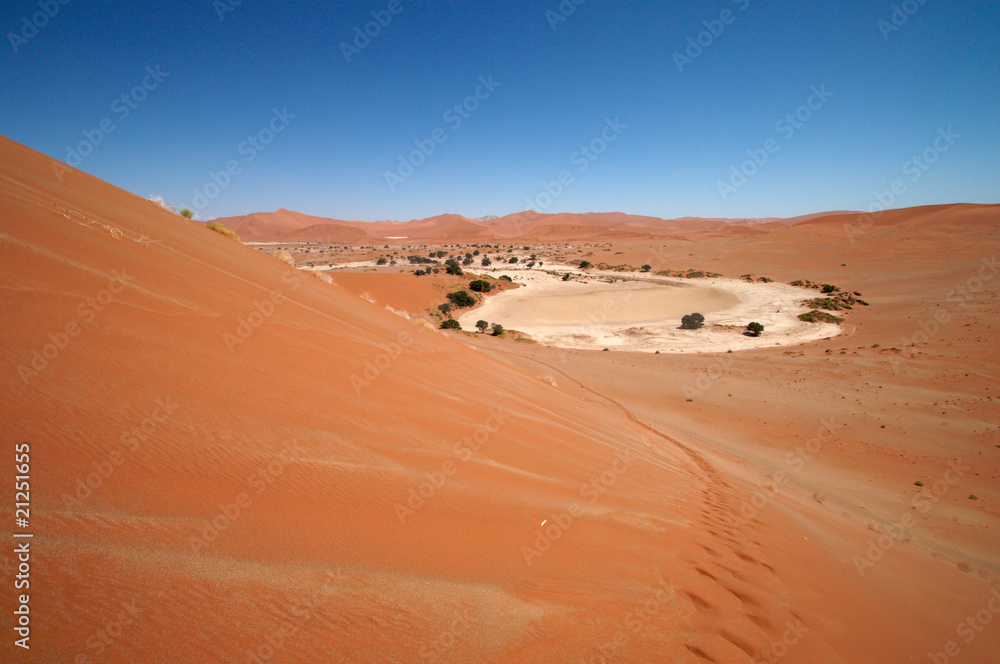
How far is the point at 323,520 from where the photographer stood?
8.13 feet

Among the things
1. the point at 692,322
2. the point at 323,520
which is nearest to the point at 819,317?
the point at 692,322

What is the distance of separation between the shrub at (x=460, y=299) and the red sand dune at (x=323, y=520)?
27198mm

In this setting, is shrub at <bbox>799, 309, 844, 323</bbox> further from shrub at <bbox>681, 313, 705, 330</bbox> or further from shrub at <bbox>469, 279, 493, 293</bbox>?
shrub at <bbox>469, 279, 493, 293</bbox>

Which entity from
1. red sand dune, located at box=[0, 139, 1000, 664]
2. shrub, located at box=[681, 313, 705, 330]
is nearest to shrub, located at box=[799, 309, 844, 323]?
shrub, located at box=[681, 313, 705, 330]

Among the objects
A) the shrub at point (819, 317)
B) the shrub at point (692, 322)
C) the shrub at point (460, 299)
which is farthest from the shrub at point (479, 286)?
the shrub at point (819, 317)

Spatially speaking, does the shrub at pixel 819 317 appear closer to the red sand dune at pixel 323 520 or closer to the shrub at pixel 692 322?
the shrub at pixel 692 322

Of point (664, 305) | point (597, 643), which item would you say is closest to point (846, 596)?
point (597, 643)

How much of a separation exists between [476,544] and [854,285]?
48.2 m

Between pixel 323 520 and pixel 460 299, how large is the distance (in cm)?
3071

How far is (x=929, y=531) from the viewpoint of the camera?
274 inches

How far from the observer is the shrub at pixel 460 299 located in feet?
107

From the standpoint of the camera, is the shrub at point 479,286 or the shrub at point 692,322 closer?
the shrub at point 692,322

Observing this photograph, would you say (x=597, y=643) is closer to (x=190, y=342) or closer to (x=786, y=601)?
(x=786, y=601)

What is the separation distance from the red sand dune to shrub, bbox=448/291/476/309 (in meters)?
27.2
